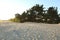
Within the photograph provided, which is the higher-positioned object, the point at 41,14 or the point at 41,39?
the point at 41,14

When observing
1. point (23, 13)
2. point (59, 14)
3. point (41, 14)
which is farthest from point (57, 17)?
point (23, 13)

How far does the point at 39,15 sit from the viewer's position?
27.3 m

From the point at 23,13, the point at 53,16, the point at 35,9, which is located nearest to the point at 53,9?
the point at 53,16

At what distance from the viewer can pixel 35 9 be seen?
2777 centimetres

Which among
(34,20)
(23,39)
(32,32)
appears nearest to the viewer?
(23,39)

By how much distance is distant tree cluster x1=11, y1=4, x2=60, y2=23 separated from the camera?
26469mm

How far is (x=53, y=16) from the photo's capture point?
2708 cm

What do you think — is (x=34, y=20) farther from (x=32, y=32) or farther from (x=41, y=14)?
(x=32, y=32)

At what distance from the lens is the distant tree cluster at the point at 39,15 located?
26.5m

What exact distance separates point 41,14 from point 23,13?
300cm

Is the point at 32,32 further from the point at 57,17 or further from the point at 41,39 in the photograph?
the point at 57,17

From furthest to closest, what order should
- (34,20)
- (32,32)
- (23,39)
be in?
(34,20) < (32,32) < (23,39)

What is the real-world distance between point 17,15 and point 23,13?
98cm

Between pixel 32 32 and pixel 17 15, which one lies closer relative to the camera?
pixel 32 32
